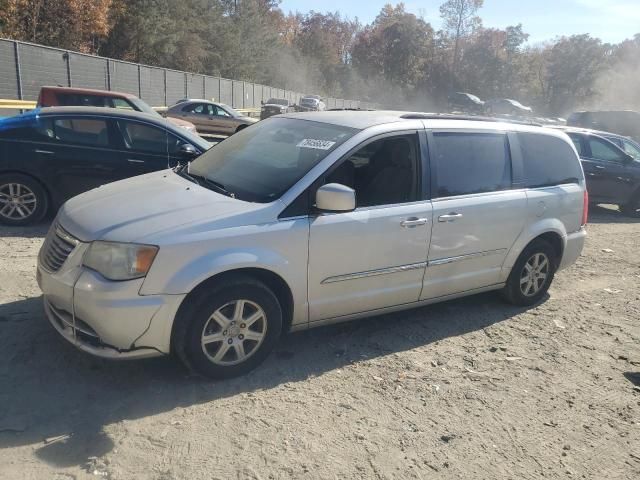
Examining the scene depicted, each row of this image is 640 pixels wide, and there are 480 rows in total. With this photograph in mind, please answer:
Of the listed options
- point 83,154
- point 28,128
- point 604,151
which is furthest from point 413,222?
point 604,151

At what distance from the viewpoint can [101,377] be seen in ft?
11.5

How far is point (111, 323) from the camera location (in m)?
3.12

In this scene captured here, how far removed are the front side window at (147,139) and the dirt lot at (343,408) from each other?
2894 mm

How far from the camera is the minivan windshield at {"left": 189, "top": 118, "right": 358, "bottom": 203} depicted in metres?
3.80

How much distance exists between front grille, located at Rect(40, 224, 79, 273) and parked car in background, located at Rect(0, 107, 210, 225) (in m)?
2.93

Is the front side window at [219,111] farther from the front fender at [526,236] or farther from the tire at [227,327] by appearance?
the tire at [227,327]

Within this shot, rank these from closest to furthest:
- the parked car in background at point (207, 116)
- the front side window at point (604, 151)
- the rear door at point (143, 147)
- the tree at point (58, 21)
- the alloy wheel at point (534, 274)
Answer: the alloy wheel at point (534, 274) → the rear door at point (143, 147) → the front side window at point (604, 151) → the parked car in background at point (207, 116) → the tree at point (58, 21)

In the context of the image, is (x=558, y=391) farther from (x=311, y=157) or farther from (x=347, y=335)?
(x=311, y=157)

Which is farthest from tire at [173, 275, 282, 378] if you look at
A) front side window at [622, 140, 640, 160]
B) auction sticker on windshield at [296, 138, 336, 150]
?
front side window at [622, 140, 640, 160]

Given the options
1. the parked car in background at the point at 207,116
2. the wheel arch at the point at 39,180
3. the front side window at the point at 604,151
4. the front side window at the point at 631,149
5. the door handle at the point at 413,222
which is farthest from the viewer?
the parked car in background at the point at 207,116

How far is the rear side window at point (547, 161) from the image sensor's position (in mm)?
5109

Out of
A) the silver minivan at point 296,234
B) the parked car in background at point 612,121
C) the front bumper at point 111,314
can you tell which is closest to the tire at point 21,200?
the silver minivan at point 296,234

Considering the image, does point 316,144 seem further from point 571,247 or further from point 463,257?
point 571,247

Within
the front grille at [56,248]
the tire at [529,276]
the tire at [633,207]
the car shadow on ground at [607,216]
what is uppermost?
the front grille at [56,248]
